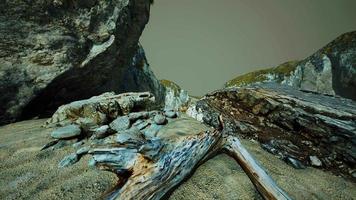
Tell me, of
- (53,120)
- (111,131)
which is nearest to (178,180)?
(111,131)

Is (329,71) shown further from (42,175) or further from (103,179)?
(42,175)

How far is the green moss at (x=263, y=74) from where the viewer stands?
89.2ft

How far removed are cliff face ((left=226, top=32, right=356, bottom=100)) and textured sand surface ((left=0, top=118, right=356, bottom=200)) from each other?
39.2 ft

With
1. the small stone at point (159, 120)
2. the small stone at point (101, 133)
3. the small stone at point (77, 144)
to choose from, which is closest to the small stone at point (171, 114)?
the small stone at point (159, 120)

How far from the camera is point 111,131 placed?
7.14 m

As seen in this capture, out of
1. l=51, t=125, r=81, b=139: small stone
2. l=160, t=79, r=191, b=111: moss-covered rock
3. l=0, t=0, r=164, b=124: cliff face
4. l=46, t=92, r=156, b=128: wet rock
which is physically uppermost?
l=0, t=0, r=164, b=124: cliff face

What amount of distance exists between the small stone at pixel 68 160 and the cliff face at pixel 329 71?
49.0 feet

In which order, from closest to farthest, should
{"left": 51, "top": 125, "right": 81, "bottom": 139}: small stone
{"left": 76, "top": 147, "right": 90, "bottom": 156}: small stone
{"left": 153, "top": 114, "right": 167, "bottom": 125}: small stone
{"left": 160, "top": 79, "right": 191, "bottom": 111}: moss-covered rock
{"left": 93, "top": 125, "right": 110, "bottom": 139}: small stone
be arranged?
1. {"left": 76, "top": 147, "right": 90, "bottom": 156}: small stone
2. {"left": 51, "top": 125, "right": 81, "bottom": 139}: small stone
3. {"left": 93, "top": 125, "right": 110, "bottom": 139}: small stone
4. {"left": 153, "top": 114, "right": 167, "bottom": 125}: small stone
5. {"left": 160, "top": 79, "right": 191, "bottom": 111}: moss-covered rock

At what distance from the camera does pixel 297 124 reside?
21.9 feet

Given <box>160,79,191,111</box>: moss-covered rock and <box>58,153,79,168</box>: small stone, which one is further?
<box>160,79,191,111</box>: moss-covered rock

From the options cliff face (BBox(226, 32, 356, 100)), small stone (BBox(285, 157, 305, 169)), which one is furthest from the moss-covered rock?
small stone (BBox(285, 157, 305, 169))

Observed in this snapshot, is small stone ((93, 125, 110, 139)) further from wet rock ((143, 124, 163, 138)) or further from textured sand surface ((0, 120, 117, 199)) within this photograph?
wet rock ((143, 124, 163, 138))

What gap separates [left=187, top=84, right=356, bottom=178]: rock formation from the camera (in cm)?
596

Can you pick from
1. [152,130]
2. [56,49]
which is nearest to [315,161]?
[152,130]
